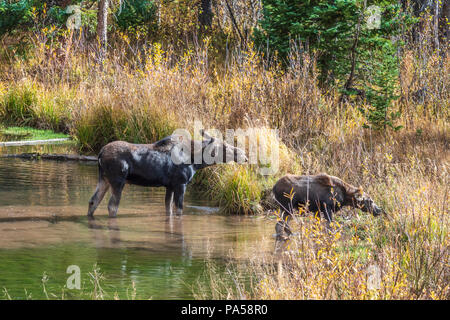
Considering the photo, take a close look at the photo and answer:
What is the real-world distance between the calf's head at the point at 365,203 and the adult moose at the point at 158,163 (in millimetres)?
2693

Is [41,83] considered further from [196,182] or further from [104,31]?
[196,182]

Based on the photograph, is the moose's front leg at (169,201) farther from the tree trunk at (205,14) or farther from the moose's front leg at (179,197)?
the tree trunk at (205,14)

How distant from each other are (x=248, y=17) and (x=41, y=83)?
9.27m

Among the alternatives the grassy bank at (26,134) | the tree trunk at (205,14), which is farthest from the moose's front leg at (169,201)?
the tree trunk at (205,14)

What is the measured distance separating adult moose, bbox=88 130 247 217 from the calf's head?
2693mm

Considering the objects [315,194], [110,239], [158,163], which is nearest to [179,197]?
[158,163]

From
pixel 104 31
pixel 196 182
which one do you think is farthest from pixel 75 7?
pixel 196 182

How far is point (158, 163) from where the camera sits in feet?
36.6

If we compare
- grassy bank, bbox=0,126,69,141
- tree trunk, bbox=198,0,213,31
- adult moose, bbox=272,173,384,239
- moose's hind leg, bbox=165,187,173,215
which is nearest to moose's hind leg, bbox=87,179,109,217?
moose's hind leg, bbox=165,187,173,215

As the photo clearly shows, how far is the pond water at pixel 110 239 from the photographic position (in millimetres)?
7258

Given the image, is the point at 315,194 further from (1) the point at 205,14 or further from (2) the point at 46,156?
(1) the point at 205,14

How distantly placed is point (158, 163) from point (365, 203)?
3.27 meters

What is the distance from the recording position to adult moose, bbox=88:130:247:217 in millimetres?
10695

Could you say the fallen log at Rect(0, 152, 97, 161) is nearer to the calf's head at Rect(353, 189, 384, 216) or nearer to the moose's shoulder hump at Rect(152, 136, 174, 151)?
the moose's shoulder hump at Rect(152, 136, 174, 151)
